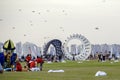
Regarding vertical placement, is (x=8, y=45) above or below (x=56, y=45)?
below

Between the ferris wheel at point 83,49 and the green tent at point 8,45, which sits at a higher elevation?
the ferris wheel at point 83,49

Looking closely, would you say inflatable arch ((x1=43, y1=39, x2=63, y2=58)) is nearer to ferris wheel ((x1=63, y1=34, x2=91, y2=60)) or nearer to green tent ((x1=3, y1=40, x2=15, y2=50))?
ferris wheel ((x1=63, y1=34, x2=91, y2=60))

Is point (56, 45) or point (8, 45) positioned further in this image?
point (56, 45)

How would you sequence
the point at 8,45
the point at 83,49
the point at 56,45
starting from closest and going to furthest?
1. the point at 8,45
2. the point at 56,45
3. the point at 83,49

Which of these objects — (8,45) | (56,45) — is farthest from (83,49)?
(8,45)

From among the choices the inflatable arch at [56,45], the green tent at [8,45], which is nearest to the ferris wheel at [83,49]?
the inflatable arch at [56,45]

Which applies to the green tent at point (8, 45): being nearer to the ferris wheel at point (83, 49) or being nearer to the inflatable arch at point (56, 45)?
the inflatable arch at point (56, 45)

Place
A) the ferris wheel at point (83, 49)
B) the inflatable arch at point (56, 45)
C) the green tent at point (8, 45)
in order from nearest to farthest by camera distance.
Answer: the green tent at point (8, 45) < the inflatable arch at point (56, 45) < the ferris wheel at point (83, 49)

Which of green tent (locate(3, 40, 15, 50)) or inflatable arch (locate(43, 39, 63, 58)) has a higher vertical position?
inflatable arch (locate(43, 39, 63, 58))

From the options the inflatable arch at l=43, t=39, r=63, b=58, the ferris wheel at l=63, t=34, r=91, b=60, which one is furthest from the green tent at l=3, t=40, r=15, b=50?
the ferris wheel at l=63, t=34, r=91, b=60

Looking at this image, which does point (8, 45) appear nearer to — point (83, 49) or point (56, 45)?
point (56, 45)

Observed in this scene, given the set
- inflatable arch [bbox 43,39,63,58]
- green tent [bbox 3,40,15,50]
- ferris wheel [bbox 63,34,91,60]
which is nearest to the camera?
green tent [bbox 3,40,15,50]

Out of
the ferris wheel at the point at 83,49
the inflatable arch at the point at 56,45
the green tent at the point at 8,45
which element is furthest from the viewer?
the ferris wheel at the point at 83,49

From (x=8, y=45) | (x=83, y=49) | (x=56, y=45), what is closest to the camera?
(x=8, y=45)
